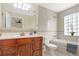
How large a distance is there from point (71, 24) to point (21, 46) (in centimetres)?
73

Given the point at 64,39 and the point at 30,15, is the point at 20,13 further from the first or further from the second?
the point at 64,39

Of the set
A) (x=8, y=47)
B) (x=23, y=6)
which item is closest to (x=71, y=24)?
(x=23, y=6)

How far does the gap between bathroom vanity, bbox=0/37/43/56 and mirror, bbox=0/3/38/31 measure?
0.48 ft

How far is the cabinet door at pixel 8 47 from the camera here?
1.22m

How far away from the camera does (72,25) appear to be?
1362 millimetres

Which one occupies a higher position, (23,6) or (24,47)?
(23,6)

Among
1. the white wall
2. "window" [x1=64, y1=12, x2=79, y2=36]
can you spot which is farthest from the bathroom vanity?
"window" [x1=64, y1=12, x2=79, y2=36]

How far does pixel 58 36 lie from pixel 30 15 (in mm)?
484

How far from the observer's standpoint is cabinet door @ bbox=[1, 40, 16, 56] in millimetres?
1220

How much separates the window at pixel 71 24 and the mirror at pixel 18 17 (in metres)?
0.42

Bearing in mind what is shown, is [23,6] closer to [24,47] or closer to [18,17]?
[18,17]

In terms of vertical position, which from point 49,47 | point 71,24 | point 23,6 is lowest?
point 49,47

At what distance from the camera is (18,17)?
1325 mm

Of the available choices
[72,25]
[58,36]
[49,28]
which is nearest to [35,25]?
[49,28]
